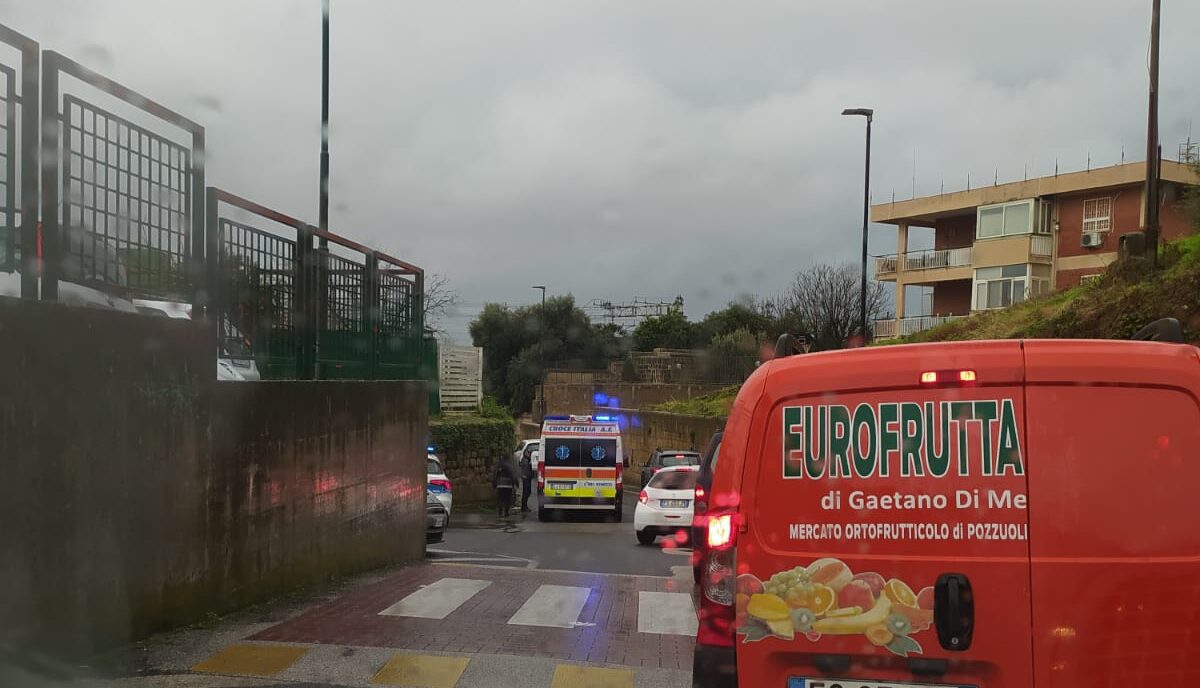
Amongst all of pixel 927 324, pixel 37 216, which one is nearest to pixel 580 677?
pixel 37 216

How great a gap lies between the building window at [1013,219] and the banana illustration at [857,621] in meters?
41.3

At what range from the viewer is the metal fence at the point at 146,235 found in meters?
6.40

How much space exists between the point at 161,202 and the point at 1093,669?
6.73 metres

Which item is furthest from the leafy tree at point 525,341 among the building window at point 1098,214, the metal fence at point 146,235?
the metal fence at point 146,235

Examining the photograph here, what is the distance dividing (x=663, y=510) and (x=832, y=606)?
1517cm

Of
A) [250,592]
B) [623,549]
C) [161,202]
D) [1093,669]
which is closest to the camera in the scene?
[1093,669]

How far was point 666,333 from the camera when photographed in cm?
7675

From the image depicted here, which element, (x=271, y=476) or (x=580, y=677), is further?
(x=271, y=476)

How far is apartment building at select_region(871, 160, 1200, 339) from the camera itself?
39.9 m

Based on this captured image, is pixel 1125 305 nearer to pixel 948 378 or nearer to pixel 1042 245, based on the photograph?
pixel 948 378

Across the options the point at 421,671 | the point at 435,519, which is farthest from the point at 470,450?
the point at 421,671

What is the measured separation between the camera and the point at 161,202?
784cm

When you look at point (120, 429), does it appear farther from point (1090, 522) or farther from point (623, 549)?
point (623, 549)

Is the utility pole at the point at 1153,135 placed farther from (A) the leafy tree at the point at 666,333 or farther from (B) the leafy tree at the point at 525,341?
(A) the leafy tree at the point at 666,333
